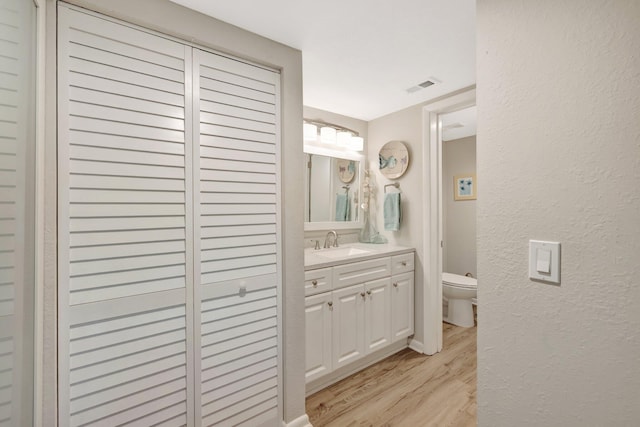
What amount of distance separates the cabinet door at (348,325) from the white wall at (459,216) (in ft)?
7.32

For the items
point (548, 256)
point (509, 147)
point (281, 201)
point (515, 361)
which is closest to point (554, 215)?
point (548, 256)

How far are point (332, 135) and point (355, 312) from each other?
155cm

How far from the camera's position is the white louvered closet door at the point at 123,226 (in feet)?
3.57

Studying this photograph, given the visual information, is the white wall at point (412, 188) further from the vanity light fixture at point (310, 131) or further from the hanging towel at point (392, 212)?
the vanity light fixture at point (310, 131)

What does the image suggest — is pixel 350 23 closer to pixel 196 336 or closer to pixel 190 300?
pixel 190 300

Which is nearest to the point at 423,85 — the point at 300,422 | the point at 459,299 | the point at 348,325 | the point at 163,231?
the point at 348,325

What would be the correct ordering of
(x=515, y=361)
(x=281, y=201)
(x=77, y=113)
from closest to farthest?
(x=515, y=361) → (x=77, y=113) → (x=281, y=201)

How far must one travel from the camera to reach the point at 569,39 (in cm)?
71

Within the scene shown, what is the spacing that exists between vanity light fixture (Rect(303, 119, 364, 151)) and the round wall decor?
24cm

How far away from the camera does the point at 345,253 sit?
2.56 meters

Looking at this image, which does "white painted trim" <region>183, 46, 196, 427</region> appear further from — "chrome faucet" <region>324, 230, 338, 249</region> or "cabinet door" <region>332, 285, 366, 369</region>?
"chrome faucet" <region>324, 230, 338, 249</region>

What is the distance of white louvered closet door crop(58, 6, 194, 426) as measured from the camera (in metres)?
1.09

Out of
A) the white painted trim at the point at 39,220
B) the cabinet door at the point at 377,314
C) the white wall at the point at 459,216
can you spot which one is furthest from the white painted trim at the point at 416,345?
the white painted trim at the point at 39,220

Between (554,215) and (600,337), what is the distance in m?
0.30
